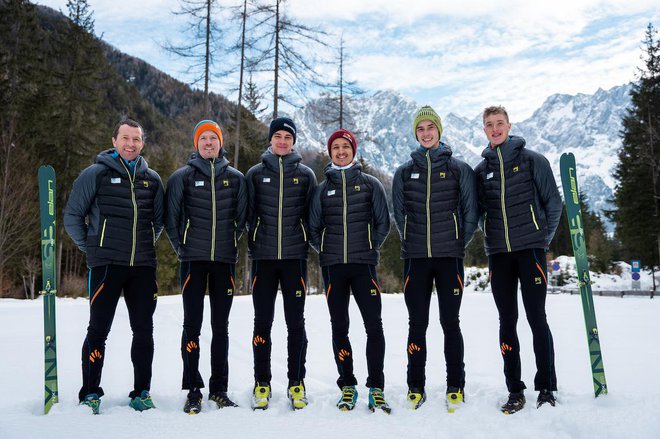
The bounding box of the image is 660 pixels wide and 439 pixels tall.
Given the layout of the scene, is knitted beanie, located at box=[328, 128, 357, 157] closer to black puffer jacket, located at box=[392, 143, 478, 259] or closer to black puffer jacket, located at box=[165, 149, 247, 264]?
black puffer jacket, located at box=[392, 143, 478, 259]

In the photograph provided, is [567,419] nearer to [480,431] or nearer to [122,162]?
[480,431]

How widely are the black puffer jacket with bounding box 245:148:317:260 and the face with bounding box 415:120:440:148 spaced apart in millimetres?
1167

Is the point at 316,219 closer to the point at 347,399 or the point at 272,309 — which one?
the point at 272,309

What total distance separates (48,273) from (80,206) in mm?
834

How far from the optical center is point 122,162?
4238mm

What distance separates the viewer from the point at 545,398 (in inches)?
152

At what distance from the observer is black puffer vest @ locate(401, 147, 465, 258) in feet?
13.6

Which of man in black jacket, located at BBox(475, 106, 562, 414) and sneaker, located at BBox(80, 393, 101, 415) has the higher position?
man in black jacket, located at BBox(475, 106, 562, 414)

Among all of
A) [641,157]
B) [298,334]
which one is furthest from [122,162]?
[641,157]

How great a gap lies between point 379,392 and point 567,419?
4.92ft

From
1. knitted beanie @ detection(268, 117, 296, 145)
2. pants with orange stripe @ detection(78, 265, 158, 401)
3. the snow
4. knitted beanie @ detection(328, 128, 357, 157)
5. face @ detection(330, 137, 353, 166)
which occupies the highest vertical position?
knitted beanie @ detection(268, 117, 296, 145)

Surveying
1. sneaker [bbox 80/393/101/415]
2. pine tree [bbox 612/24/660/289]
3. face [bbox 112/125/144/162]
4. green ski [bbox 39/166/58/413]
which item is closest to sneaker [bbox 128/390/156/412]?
sneaker [bbox 80/393/101/415]

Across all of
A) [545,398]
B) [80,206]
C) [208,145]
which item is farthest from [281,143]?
[545,398]

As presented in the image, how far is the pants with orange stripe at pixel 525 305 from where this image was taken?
402cm
